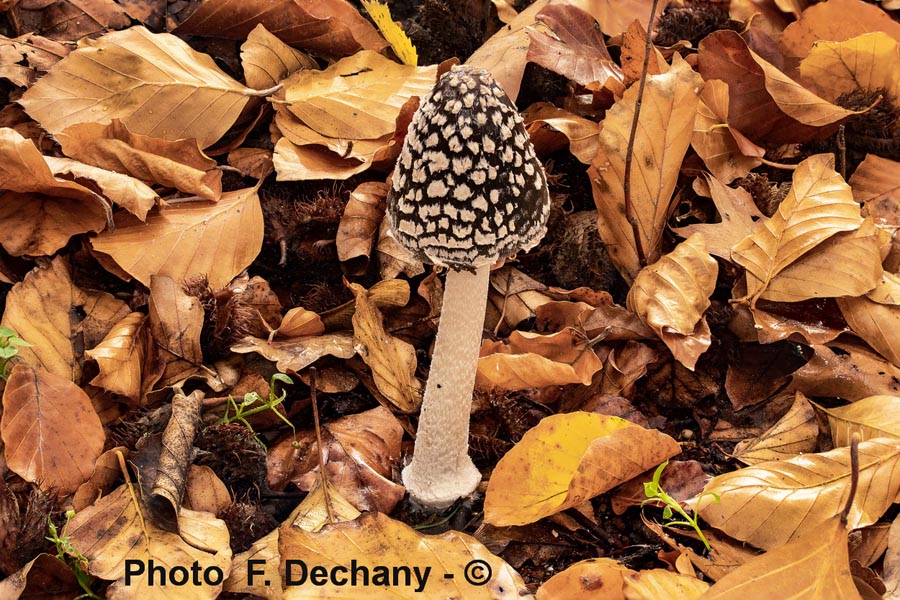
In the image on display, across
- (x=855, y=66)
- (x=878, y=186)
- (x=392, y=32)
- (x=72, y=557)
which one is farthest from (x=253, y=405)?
(x=855, y=66)

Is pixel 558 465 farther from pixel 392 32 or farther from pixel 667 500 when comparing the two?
pixel 392 32

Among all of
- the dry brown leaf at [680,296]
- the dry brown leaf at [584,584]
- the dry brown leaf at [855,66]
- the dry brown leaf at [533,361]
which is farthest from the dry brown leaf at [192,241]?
the dry brown leaf at [855,66]

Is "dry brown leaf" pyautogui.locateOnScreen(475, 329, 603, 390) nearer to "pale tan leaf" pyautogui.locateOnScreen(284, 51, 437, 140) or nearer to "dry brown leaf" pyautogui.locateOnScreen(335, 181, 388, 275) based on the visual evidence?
"dry brown leaf" pyautogui.locateOnScreen(335, 181, 388, 275)

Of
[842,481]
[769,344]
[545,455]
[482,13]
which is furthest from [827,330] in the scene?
[482,13]

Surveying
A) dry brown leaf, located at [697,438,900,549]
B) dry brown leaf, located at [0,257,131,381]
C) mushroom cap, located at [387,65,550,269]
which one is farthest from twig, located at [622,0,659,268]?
dry brown leaf, located at [0,257,131,381]

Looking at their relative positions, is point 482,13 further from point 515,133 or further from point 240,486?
point 240,486

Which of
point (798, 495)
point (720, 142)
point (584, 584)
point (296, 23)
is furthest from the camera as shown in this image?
point (296, 23)
